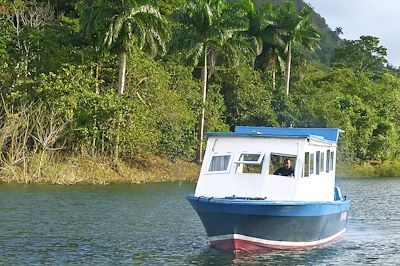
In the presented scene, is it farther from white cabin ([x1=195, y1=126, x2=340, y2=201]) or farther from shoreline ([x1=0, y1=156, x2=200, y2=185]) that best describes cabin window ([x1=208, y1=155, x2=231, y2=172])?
shoreline ([x1=0, y1=156, x2=200, y2=185])

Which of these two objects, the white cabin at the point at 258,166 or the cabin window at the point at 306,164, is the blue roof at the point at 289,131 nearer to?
the white cabin at the point at 258,166

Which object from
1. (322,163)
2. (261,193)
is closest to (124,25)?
(322,163)

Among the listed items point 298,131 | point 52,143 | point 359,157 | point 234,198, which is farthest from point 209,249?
point 359,157

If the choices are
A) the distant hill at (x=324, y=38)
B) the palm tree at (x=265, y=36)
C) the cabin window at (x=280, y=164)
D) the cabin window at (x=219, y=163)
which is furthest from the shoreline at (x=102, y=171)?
the distant hill at (x=324, y=38)

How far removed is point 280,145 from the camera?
74.1 feet

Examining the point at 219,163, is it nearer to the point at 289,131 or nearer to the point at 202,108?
the point at 289,131

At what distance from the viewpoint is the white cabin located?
2209 centimetres

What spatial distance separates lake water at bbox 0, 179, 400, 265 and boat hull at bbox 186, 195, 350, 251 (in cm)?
40

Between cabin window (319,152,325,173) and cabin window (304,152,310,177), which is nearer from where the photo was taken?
cabin window (304,152,310,177)

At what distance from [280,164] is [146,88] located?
115ft

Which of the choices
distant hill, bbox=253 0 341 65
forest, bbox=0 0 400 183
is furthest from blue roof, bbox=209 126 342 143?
distant hill, bbox=253 0 341 65

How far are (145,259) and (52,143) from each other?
30566 mm

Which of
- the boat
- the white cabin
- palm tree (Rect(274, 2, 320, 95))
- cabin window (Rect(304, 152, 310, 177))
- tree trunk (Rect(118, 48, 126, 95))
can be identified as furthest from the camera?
palm tree (Rect(274, 2, 320, 95))

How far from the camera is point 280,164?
73.9 feet
